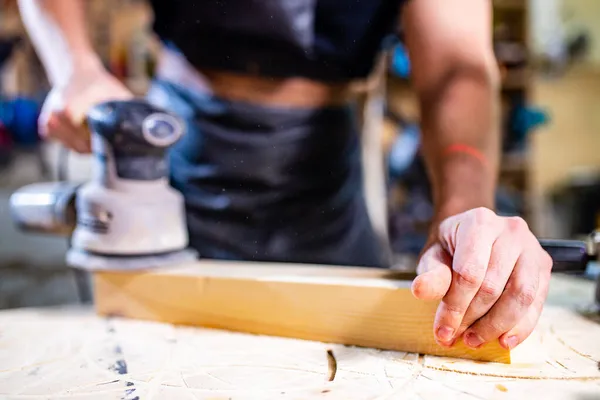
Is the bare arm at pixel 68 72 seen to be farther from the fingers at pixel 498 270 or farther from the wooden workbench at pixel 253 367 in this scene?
the fingers at pixel 498 270

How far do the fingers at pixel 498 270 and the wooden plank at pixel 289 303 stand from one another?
0.06 meters

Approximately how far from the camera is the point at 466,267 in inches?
19.5

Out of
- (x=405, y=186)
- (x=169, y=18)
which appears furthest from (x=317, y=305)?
(x=405, y=186)

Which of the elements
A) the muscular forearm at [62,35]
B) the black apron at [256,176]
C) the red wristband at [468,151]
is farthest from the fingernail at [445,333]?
the muscular forearm at [62,35]

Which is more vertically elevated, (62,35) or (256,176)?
(62,35)

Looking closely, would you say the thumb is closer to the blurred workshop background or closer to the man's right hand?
the man's right hand

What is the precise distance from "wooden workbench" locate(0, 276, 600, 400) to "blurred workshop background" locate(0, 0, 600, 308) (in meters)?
1.20

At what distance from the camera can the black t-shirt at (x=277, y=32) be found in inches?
35.5

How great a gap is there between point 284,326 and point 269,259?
383 millimetres

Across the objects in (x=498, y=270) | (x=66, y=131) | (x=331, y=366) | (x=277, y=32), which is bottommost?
(x=331, y=366)

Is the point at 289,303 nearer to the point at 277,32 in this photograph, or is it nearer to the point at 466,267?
the point at 466,267

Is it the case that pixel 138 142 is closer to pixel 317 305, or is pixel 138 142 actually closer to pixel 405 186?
pixel 317 305

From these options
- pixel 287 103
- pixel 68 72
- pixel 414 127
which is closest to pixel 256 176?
pixel 287 103

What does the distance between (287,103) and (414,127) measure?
1.43 m
